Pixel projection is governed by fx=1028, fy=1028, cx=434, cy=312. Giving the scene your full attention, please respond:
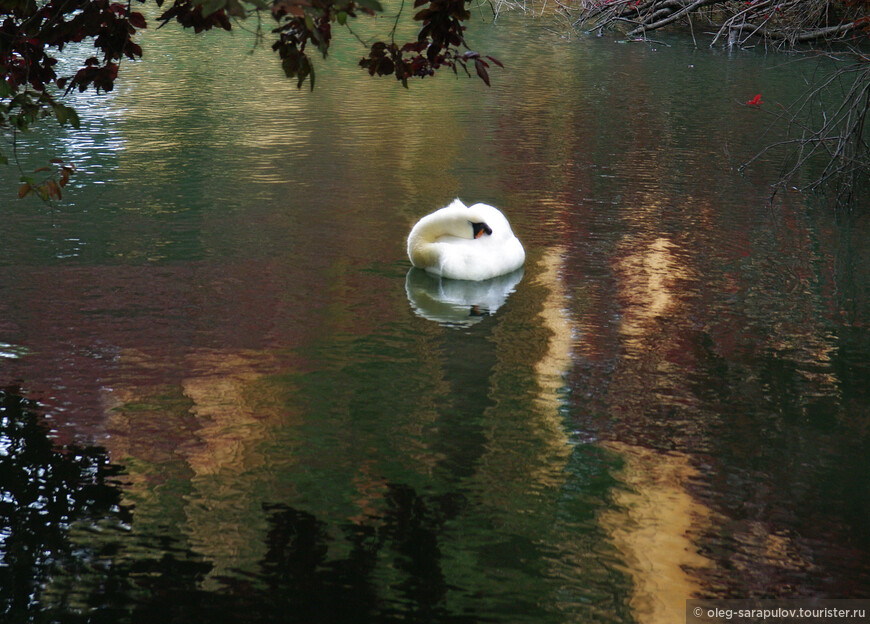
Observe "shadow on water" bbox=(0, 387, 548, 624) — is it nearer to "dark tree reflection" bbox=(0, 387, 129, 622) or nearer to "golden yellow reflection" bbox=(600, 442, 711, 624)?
"dark tree reflection" bbox=(0, 387, 129, 622)

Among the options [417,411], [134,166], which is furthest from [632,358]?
[134,166]

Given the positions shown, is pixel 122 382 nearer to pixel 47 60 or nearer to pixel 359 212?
pixel 47 60

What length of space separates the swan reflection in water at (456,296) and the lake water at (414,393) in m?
0.04

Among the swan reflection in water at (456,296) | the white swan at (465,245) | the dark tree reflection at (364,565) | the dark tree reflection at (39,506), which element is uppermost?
the white swan at (465,245)

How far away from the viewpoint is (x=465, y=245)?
736 centimetres

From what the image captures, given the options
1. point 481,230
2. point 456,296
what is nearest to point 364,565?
point 456,296

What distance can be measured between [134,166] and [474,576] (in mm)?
7082

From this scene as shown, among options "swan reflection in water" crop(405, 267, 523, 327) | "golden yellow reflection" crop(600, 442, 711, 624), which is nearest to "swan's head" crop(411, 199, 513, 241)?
"swan reflection in water" crop(405, 267, 523, 327)

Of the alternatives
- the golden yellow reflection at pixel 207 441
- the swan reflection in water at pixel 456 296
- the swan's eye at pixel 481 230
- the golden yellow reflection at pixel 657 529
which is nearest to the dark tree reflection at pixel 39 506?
the golden yellow reflection at pixel 207 441

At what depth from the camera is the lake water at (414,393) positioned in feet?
13.2

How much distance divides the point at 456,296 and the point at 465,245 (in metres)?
0.45

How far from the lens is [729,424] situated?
208 inches

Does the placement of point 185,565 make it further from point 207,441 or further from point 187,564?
point 207,441

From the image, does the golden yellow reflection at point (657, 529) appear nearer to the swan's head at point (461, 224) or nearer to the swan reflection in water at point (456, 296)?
the swan reflection in water at point (456, 296)
